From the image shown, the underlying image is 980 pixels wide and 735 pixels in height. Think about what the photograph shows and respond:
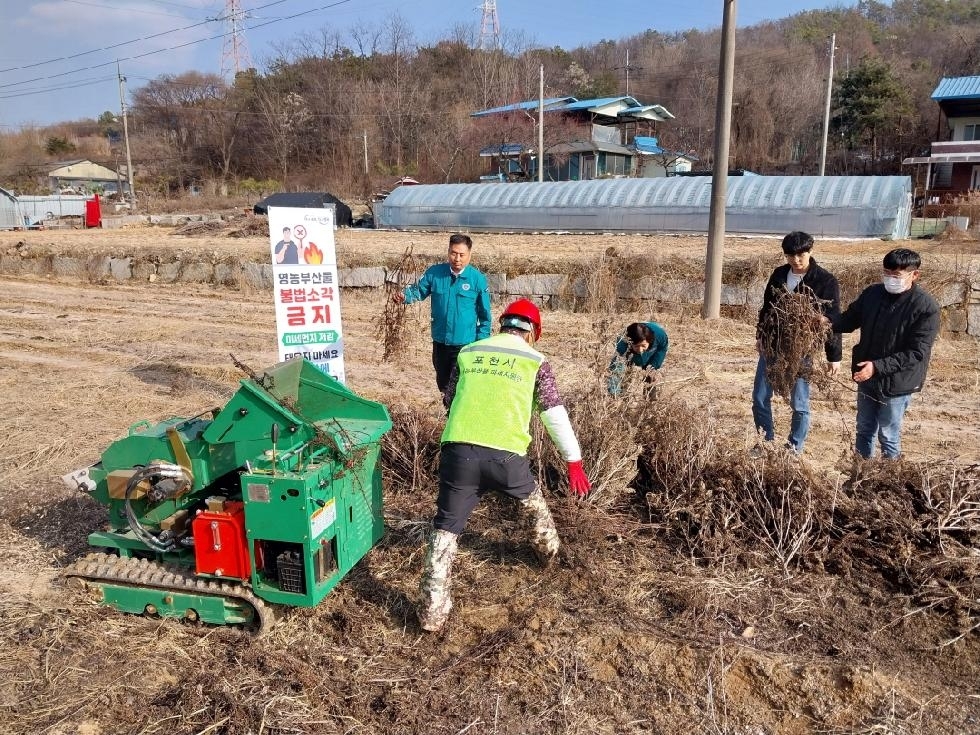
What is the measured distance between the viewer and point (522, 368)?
3.48m

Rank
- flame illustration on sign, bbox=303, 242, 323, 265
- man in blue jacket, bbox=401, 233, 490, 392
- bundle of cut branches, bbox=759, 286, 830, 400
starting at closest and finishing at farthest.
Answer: bundle of cut branches, bbox=759, 286, 830, 400 → man in blue jacket, bbox=401, 233, 490, 392 → flame illustration on sign, bbox=303, 242, 323, 265

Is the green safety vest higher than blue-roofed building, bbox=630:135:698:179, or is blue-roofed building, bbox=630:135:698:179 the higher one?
blue-roofed building, bbox=630:135:698:179

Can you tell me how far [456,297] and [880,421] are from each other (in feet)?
9.97

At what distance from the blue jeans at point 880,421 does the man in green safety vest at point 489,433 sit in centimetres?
227

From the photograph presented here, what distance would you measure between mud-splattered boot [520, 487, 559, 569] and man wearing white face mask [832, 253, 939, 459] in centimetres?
217

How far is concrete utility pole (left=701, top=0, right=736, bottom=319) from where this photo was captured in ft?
32.0

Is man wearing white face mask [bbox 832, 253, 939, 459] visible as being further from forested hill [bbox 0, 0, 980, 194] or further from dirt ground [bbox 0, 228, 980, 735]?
forested hill [bbox 0, 0, 980, 194]

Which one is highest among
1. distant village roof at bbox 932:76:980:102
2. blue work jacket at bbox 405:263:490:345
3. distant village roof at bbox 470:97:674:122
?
distant village roof at bbox 470:97:674:122

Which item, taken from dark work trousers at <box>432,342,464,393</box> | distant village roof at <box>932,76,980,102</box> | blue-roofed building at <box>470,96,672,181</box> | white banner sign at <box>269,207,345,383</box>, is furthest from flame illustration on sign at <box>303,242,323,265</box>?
distant village roof at <box>932,76,980,102</box>

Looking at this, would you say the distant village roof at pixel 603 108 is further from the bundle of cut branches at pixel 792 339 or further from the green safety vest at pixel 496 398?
the green safety vest at pixel 496 398

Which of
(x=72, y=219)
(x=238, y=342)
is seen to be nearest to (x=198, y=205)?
(x=72, y=219)

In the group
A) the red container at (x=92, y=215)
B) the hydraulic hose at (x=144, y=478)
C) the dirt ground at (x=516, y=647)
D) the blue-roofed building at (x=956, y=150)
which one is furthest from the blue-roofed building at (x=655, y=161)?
the hydraulic hose at (x=144, y=478)

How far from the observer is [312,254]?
5.94 m

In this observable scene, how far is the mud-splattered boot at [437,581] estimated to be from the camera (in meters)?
3.55
